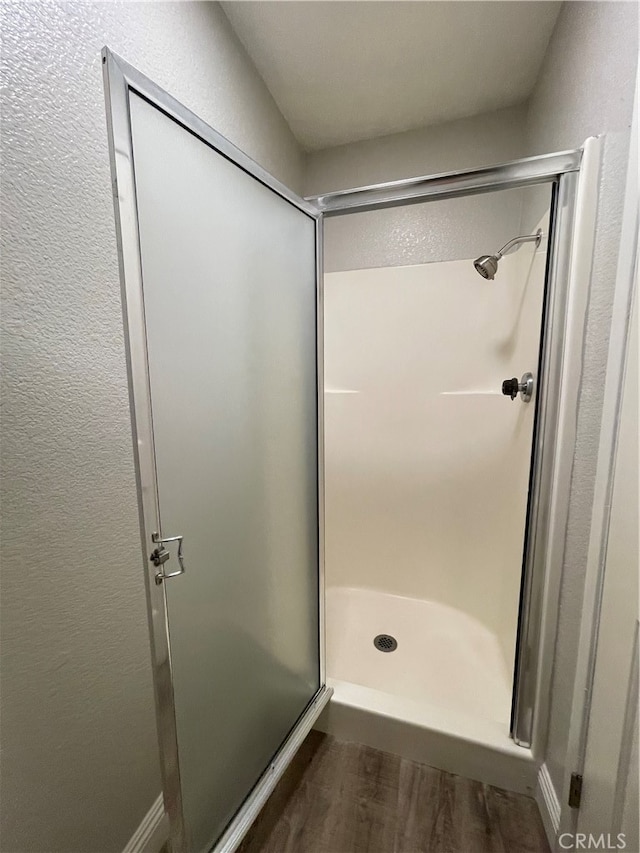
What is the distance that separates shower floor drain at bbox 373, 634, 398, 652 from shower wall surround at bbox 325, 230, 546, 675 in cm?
30

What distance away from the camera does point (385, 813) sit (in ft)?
3.73

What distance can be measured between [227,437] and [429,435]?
1.31 meters

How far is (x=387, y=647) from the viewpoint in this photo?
1777mm

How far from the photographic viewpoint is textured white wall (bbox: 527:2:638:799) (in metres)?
0.78

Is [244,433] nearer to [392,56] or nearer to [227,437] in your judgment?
[227,437]

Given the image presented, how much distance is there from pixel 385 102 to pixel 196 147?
3.73 ft

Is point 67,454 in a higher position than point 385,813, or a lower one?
higher

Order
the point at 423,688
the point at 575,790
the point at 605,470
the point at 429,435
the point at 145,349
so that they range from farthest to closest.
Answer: the point at 429,435
the point at 423,688
the point at 575,790
the point at 605,470
the point at 145,349

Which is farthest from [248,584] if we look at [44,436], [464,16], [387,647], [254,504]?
[464,16]

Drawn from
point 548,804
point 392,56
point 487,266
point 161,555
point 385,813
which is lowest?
point 385,813

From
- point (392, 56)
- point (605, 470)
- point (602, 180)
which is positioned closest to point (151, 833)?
point (605, 470)

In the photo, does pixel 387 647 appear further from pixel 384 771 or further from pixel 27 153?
pixel 27 153

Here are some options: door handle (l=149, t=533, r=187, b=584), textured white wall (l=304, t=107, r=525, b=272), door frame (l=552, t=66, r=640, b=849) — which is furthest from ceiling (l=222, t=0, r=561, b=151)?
door handle (l=149, t=533, r=187, b=584)

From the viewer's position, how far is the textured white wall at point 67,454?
2.13ft
